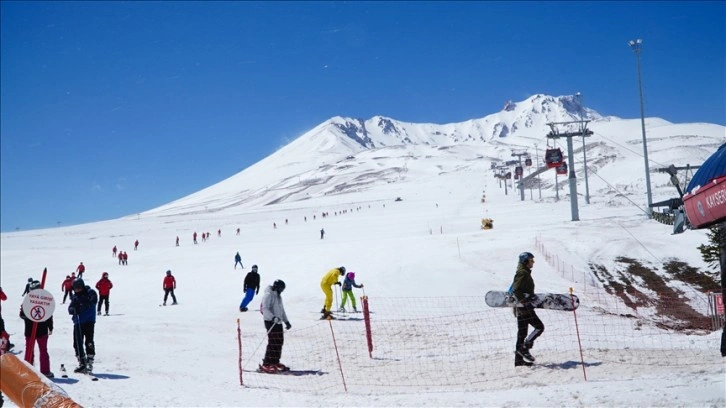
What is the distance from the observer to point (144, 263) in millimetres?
41000

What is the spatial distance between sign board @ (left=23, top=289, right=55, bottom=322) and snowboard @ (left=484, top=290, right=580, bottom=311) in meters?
6.96

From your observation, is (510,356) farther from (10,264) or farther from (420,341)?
(10,264)

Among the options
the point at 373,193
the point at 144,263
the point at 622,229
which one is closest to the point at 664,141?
the point at 373,193

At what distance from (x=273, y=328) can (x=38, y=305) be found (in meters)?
3.86

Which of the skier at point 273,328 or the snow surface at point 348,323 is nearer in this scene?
the snow surface at point 348,323

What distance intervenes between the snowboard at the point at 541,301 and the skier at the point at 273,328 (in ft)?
12.4

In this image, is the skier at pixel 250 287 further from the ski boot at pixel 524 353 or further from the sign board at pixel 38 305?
the ski boot at pixel 524 353

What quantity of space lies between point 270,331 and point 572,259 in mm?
19202

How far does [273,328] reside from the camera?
10359 mm

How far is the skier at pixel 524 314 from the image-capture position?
8.77 m

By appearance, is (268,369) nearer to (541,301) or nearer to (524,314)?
(524,314)

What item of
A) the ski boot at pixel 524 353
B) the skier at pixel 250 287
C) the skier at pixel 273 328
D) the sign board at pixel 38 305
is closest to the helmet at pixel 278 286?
the skier at pixel 273 328

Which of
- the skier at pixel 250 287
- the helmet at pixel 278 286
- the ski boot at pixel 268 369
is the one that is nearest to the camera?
the ski boot at pixel 268 369

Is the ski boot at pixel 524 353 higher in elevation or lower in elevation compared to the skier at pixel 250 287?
lower
